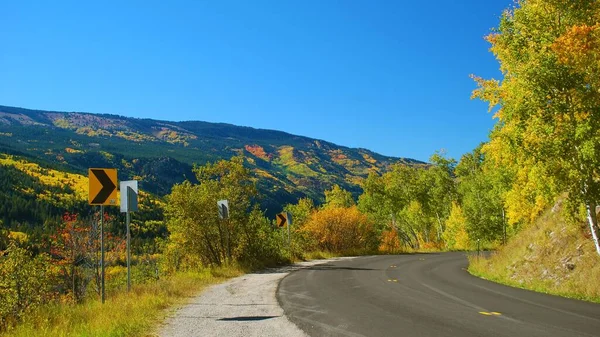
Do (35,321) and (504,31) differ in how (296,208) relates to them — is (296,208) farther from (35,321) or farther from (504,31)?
(35,321)

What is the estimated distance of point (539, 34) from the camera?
13.6 m

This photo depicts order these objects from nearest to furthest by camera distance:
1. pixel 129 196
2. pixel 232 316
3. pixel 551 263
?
pixel 232 316 < pixel 129 196 < pixel 551 263

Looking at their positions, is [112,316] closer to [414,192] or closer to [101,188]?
[101,188]

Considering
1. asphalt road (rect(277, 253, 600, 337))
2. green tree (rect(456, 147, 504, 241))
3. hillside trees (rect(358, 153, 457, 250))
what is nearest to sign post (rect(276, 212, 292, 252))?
asphalt road (rect(277, 253, 600, 337))

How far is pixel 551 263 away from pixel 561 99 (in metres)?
6.22

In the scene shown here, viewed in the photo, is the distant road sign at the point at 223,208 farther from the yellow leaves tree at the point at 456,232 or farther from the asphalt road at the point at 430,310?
the yellow leaves tree at the point at 456,232

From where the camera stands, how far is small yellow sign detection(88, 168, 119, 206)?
1105 centimetres

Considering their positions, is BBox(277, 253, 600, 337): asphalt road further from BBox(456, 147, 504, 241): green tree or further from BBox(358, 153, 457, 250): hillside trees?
BBox(358, 153, 457, 250): hillside trees

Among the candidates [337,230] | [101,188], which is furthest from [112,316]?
[337,230]

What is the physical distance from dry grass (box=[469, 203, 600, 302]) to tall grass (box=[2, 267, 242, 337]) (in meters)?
11.0

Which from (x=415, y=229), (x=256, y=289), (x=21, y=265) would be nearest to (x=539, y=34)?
(x=256, y=289)

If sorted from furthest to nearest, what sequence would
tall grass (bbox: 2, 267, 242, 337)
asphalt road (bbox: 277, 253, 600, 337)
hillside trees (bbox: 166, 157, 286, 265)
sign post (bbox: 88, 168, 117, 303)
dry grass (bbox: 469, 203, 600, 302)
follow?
1. hillside trees (bbox: 166, 157, 286, 265)
2. dry grass (bbox: 469, 203, 600, 302)
3. sign post (bbox: 88, 168, 117, 303)
4. tall grass (bbox: 2, 267, 242, 337)
5. asphalt road (bbox: 277, 253, 600, 337)

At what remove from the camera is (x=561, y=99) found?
42.6 ft

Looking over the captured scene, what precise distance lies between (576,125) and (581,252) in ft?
16.3
